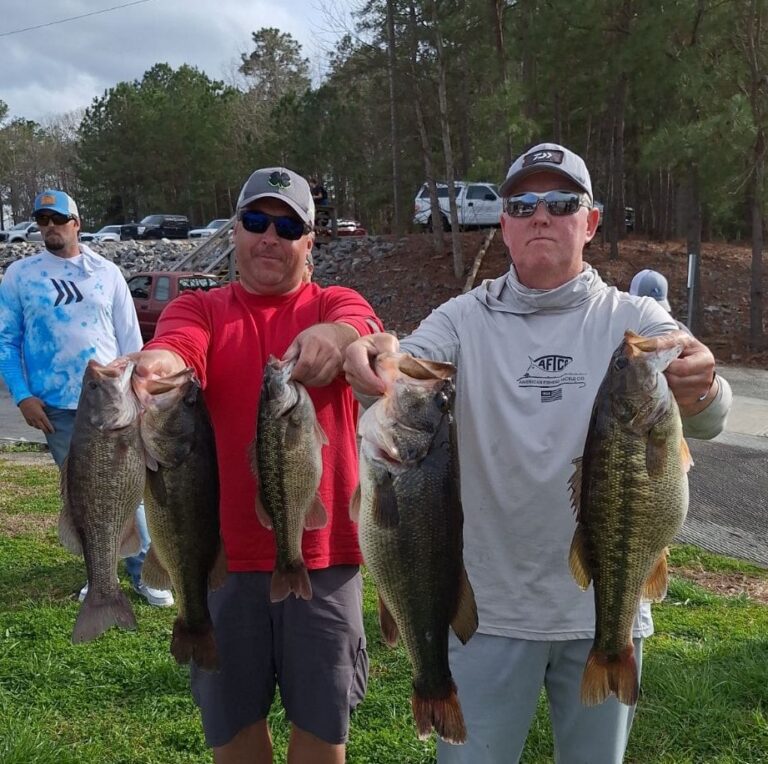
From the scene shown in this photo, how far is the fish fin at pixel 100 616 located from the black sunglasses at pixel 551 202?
1855 mm

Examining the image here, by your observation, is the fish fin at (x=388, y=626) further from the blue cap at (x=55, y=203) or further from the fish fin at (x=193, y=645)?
the blue cap at (x=55, y=203)

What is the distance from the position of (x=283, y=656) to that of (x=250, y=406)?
0.95 meters

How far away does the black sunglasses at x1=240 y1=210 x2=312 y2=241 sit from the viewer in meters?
2.82

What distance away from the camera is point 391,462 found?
2215 millimetres

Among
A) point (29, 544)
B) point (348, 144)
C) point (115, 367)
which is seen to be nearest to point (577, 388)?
point (115, 367)

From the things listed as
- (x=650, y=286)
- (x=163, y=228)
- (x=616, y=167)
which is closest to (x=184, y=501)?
(x=650, y=286)

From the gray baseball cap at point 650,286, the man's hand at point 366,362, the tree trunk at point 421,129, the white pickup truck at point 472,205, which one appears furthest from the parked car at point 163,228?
the man's hand at point 366,362

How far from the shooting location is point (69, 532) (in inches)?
101

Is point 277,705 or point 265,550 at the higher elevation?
point 265,550

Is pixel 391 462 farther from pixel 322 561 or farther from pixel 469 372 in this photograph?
pixel 322 561

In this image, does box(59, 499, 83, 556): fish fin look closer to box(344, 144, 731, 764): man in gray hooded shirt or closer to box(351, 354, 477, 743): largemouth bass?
box(351, 354, 477, 743): largemouth bass

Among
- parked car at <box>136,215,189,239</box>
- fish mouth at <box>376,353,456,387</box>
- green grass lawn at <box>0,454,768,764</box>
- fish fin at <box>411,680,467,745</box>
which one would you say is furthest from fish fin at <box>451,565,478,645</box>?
parked car at <box>136,215,189,239</box>

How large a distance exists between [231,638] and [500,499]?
3.75 feet

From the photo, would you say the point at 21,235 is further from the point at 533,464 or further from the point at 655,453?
the point at 655,453
